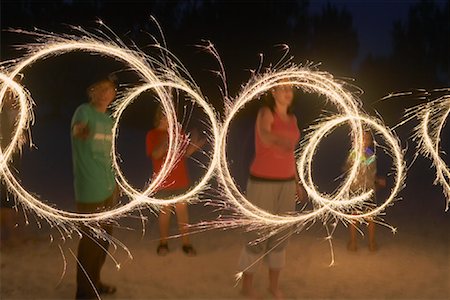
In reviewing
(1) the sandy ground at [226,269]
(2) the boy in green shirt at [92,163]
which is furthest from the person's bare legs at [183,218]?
(2) the boy in green shirt at [92,163]

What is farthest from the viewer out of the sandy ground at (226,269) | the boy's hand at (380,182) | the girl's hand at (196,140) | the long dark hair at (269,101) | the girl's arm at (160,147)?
the boy's hand at (380,182)

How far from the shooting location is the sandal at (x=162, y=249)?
640 centimetres

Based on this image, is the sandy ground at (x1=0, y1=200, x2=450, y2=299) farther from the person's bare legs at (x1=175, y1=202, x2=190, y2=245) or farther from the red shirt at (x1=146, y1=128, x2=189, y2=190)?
the red shirt at (x1=146, y1=128, x2=189, y2=190)

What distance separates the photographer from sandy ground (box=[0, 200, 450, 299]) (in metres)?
5.27

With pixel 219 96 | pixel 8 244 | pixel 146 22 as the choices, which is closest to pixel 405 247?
pixel 8 244

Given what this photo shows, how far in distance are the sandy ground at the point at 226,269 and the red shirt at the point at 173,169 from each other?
76cm

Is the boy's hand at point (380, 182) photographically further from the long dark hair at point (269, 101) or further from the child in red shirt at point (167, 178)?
the long dark hair at point (269, 101)

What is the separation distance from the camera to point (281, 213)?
4875 millimetres

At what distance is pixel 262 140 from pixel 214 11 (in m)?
20.7

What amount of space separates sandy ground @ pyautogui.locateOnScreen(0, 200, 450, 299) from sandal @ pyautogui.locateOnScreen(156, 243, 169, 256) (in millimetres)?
88

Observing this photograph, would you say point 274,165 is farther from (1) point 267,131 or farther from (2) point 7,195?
(2) point 7,195

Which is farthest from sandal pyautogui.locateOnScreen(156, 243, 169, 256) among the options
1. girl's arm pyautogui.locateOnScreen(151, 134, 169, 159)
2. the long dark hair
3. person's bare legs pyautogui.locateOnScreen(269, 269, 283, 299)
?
the long dark hair

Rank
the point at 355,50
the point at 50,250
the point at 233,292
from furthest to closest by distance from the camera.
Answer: the point at 355,50, the point at 50,250, the point at 233,292

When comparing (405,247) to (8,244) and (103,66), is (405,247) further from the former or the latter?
(103,66)
